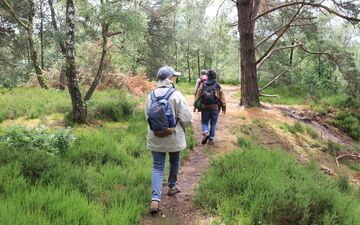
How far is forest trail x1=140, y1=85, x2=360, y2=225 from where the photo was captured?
196 inches

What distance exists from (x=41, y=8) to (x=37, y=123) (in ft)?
43.7

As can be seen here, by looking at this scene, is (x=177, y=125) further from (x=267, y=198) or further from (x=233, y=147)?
(x=233, y=147)

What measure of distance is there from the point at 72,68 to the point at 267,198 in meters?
6.29

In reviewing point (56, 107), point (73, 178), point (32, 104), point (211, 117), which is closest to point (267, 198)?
point (73, 178)

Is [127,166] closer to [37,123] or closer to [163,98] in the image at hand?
[163,98]

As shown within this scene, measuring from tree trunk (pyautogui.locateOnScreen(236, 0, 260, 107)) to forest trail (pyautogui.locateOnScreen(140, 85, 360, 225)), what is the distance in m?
0.62

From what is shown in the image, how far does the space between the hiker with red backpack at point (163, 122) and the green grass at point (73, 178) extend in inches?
16.0

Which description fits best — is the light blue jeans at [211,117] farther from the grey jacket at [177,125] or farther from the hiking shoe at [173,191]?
the grey jacket at [177,125]

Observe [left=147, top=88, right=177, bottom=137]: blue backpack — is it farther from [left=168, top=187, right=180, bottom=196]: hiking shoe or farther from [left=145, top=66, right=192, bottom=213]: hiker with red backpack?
[left=168, top=187, right=180, bottom=196]: hiking shoe

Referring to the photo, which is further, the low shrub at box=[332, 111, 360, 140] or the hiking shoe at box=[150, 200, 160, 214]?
the low shrub at box=[332, 111, 360, 140]

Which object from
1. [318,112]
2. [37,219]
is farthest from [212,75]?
[318,112]

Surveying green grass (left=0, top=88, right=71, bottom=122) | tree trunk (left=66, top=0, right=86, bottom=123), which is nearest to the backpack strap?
tree trunk (left=66, top=0, right=86, bottom=123)

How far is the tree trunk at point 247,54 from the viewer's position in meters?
13.8

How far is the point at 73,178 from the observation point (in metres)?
5.10
